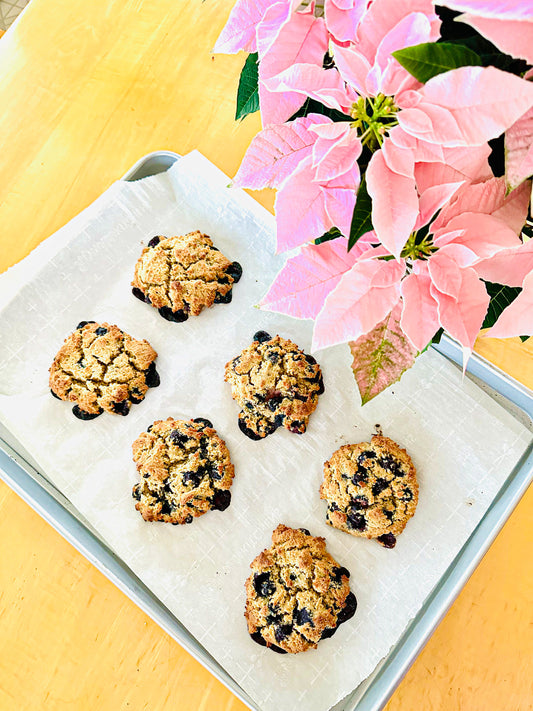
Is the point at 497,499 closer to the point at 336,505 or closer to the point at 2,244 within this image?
the point at 336,505

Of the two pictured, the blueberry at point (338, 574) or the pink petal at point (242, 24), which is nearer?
the pink petal at point (242, 24)

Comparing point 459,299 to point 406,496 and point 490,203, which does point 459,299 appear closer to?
point 490,203

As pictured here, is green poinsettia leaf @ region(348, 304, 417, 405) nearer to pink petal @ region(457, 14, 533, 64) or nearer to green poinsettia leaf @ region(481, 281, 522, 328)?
green poinsettia leaf @ region(481, 281, 522, 328)

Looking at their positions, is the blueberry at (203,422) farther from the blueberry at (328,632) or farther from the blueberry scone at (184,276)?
the blueberry at (328,632)

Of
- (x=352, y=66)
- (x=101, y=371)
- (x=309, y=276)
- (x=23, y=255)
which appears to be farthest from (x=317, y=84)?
(x=23, y=255)

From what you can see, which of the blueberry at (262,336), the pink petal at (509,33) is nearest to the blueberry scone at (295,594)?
the blueberry at (262,336)

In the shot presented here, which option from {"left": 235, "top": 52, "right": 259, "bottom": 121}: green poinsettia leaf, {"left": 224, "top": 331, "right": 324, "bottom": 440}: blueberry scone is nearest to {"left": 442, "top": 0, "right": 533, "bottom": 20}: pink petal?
{"left": 235, "top": 52, "right": 259, "bottom": 121}: green poinsettia leaf

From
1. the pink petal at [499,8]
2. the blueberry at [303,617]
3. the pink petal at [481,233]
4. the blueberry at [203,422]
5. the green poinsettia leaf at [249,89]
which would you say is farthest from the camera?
the blueberry at [203,422]
